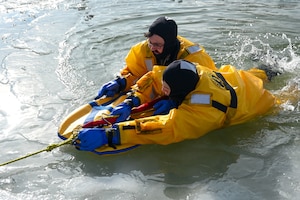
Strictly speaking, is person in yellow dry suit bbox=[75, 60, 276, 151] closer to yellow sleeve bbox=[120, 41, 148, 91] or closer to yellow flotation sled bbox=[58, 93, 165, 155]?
yellow flotation sled bbox=[58, 93, 165, 155]

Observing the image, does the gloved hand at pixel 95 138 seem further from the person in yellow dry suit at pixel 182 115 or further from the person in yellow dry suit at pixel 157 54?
the person in yellow dry suit at pixel 157 54

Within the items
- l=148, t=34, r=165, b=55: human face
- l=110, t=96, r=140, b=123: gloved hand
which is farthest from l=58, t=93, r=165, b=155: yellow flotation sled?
l=148, t=34, r=165, b=55: human face

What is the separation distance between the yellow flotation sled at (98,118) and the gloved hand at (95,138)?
3.2 inches

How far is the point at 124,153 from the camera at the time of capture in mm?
3236

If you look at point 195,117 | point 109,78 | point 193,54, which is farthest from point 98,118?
point 109,78

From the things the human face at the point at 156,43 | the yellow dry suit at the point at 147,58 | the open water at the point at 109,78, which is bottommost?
the open water at the point at 109,78

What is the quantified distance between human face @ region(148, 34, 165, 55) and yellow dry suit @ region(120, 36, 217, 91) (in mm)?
233

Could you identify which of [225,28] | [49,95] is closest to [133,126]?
[49,95]

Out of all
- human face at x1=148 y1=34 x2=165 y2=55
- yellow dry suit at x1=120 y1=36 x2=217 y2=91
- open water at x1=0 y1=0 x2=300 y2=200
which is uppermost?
human face at x1=148 y1=34 x2=165 y2=55

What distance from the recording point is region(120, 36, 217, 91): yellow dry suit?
3805 mm

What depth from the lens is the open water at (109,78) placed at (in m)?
2.88

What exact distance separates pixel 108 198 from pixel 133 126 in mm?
620

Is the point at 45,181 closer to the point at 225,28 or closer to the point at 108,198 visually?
the point at 108,198

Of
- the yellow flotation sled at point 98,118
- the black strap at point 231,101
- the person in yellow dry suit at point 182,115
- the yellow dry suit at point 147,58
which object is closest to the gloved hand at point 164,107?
the yellow flotation sled at point 98,118
